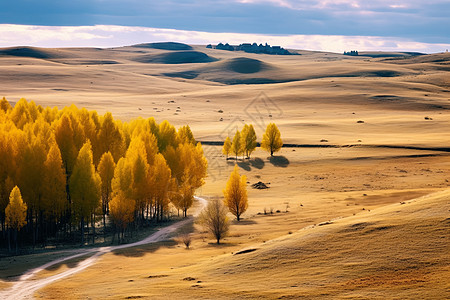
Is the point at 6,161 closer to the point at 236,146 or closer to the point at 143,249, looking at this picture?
the point at 143,249

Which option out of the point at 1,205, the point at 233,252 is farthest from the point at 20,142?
the point at 233,252

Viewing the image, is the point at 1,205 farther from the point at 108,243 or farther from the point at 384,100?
the point at 384,100

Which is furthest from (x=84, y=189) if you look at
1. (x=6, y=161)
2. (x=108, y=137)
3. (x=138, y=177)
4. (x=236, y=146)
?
(x=236, y=146)

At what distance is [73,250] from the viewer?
170ft

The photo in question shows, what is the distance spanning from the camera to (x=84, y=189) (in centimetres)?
5719

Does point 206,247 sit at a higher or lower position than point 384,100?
lower

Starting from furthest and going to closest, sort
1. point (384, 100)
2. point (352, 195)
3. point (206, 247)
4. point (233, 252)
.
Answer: point (384, 100)
point (352, 195)
point (206, 247)
point (233, 252)

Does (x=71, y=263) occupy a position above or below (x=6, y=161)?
below

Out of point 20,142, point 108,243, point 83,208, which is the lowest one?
point 108,243

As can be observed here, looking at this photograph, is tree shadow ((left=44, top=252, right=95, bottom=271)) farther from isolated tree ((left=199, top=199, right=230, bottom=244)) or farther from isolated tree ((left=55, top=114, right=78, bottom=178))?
isolated tree ((left=55, top=114, right=78, bottom=178))

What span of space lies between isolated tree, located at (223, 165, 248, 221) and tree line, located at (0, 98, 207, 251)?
21.2 ft

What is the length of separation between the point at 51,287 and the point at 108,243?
1809 cm

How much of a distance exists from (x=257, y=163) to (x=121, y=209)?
44779 millimetres

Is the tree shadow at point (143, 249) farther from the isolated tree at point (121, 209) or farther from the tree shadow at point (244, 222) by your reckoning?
the tree shadow at point (244, 222)
